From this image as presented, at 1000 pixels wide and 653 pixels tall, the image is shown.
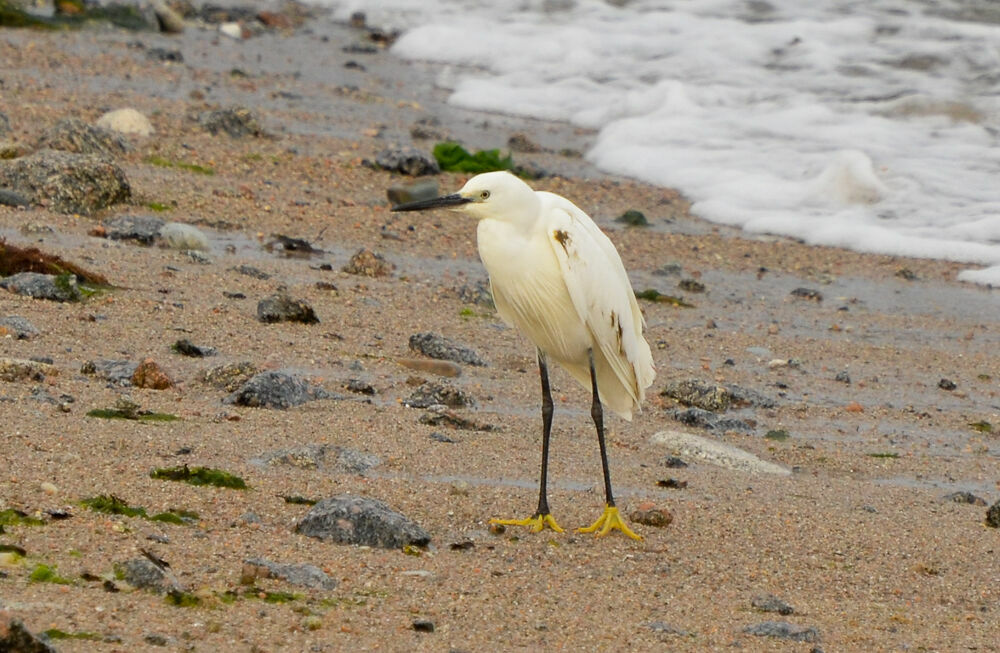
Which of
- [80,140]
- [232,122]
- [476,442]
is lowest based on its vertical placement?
[476,442]

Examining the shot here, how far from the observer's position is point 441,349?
25.4 feet

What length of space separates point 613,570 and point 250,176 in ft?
22.4

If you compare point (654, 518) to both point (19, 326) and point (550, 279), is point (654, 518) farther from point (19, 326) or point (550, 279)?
point (19, 326)

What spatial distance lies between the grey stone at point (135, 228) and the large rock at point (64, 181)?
36 cm

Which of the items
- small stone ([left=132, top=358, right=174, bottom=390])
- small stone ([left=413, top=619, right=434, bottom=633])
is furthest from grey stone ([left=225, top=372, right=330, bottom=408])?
small stone ([left=413, top=619, right=434, bottom=633])

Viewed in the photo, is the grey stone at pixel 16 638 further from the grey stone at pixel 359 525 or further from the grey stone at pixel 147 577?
the grey stone at pixel 359 525

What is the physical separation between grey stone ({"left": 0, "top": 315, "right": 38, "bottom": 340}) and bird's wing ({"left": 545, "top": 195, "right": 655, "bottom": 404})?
2.74 metres

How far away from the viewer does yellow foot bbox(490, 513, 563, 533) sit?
5445 mm

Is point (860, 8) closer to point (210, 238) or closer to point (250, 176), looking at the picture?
point (250, 176)

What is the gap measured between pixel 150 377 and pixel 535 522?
206 cm

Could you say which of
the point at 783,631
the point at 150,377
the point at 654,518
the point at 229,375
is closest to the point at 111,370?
the point at 150,377

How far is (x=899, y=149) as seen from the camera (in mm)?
14688

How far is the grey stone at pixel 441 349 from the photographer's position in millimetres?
7738

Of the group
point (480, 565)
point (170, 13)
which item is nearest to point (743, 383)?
point (480, 565)
